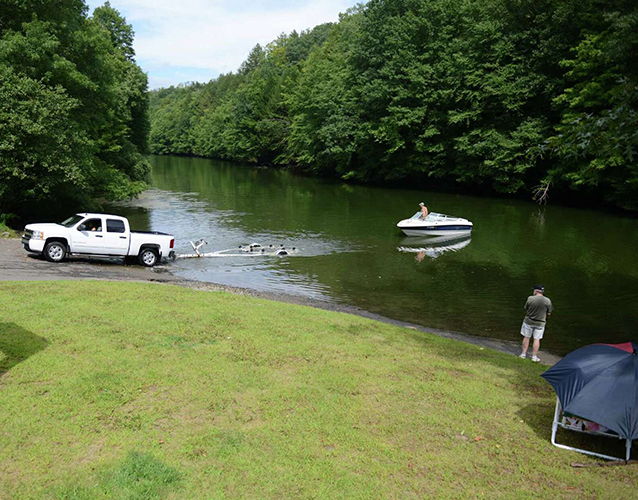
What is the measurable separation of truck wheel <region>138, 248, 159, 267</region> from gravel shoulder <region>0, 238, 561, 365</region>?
0.35 m

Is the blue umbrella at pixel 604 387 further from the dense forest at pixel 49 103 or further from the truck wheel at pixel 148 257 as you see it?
the dense forest at pixel 49 103

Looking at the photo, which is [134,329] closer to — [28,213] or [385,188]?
[28,213]

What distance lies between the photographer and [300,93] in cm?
8731

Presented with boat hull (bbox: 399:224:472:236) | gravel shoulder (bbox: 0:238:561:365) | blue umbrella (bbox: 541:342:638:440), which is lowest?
gravel shoulder (bbox: 0:238:561:365)

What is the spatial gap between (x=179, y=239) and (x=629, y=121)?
2571 centimetres

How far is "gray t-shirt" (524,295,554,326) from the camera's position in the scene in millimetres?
13023

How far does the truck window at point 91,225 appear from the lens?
69.9ft

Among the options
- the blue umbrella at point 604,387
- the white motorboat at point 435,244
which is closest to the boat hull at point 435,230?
the white motorboat at point 435,244

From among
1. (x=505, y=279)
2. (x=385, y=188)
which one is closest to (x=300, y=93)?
(x=385, y=188)

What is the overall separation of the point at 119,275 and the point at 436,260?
15.7 m

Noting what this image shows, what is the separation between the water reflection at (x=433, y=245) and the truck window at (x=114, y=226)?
47.1 feet

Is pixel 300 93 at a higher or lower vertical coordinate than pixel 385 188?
higher

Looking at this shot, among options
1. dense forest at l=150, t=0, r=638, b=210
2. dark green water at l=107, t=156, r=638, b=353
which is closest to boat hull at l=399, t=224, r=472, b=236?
dark green water at l=107, t=156, r=638, b=353

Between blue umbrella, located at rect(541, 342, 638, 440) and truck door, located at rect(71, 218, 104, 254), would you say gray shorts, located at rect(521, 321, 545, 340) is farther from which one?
truck door, located at rect(71, 218, 104, 254)
